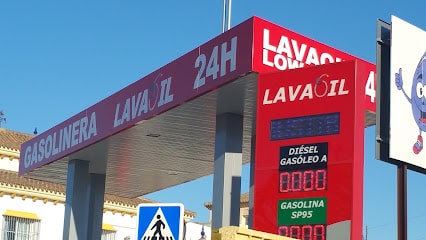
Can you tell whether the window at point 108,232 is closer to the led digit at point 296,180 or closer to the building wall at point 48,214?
the building wall at point 48,214

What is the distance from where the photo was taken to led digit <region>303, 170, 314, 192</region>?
49.2ft

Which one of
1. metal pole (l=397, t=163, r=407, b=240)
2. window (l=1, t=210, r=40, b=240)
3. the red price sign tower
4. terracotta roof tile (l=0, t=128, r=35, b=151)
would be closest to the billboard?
metal pole (l=397, t=163, r=407, b=240)

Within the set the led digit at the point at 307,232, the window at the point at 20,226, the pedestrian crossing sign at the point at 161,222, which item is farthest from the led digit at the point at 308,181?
the window at the point at 20,226

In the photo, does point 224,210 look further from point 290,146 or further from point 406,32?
point 406,32

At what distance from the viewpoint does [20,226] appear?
43875mm

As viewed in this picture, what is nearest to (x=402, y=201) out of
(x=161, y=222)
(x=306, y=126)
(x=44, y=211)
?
(x=306, y=126)

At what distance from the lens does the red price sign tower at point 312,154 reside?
48.4ft

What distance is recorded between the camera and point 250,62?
16.4 meters

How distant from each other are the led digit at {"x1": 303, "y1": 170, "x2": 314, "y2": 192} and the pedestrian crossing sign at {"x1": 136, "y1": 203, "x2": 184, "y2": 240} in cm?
630

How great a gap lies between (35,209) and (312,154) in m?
31.7

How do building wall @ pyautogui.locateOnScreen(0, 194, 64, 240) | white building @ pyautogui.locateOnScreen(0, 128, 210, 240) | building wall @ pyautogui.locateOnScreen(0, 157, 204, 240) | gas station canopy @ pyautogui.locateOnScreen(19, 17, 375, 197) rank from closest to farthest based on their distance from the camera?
gas station canopy @ pyautogui.locateOnScreen(19, 17, 375, 197) → white building @ pyautogui.locateOnScreen(0, 128, 210, 240) → building wall @ pyautogui.locateOnScreen(0, 157, 204, 240) → building wall @ pyautogui.locateOnScreen(0, 194, 64, 240)

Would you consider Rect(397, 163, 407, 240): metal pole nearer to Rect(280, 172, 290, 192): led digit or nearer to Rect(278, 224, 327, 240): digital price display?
Rect(278, 224, 327, 240): digital price display

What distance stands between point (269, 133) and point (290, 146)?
0.65 meters

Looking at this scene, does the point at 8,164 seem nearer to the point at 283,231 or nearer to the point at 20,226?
the point at 20,226
